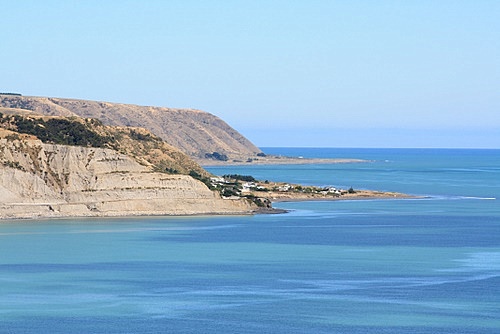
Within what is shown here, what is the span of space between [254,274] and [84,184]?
40.5m

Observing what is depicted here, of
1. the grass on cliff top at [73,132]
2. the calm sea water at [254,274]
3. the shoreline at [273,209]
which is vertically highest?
the grass on cliff top at [73,132]

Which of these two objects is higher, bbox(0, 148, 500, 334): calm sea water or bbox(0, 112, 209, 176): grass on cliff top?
bbox(0, 112, 209, 176): grass on cliff top

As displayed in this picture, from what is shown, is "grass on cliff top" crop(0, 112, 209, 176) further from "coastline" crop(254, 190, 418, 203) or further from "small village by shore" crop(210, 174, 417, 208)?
"coastline" crop(254, 190, 418, 203)

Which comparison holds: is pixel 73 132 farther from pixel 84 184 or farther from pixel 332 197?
pixel 332 197

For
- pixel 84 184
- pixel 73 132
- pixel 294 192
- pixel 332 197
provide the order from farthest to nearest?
pixel 294 192 → pixel 332 197 → pixel 73 132 → pixel 84 184

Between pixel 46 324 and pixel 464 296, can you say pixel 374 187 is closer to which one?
pixel 464 296

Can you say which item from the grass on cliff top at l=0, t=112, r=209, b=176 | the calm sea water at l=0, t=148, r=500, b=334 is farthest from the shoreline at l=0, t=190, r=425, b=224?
the grass on cliff top at l=0, t=112, r=209, b=176

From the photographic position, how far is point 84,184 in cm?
9850

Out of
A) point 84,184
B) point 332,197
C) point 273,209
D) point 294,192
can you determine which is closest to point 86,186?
point 84,184

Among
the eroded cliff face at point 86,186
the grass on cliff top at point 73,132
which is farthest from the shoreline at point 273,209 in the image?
the grass on cliff top at point 73,132

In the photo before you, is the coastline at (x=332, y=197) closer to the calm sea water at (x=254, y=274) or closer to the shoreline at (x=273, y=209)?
the shoreline at (x=273, y=209)

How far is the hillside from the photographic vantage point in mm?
95438

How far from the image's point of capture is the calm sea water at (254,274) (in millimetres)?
46781

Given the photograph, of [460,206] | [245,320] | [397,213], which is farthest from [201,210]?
[245,320]
